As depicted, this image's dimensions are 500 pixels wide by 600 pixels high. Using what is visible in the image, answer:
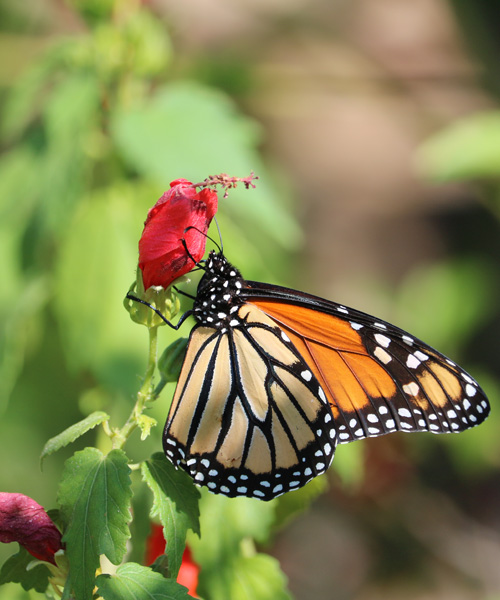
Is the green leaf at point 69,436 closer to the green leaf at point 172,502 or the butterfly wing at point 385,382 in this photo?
the green leaf at point 172,502

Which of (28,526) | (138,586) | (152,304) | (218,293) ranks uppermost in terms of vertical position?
(218,293)

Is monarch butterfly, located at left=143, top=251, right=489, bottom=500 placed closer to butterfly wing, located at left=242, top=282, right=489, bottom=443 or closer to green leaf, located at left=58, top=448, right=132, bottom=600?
butterfly wing, located at left=242, top=282, right=489, bottom=443

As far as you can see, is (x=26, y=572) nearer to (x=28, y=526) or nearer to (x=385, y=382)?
(x=28, y=526)

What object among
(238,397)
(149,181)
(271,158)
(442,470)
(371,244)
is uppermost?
(271,158)

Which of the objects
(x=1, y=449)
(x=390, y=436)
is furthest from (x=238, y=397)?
(x=390, y=436)

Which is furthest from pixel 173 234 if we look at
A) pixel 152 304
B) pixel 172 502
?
pixel 172 502

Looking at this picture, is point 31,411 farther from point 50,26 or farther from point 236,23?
point 236,23
